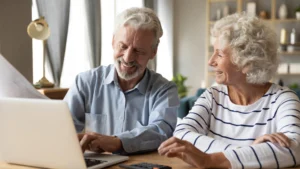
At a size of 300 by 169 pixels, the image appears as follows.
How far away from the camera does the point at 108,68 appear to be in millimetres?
1966

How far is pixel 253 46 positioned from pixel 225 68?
131 millimetres

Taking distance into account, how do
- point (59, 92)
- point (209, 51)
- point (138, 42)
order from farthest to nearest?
point (209, 51) < point (59, 92) < point (138, 42)

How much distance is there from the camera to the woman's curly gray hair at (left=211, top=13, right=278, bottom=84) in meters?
1.67

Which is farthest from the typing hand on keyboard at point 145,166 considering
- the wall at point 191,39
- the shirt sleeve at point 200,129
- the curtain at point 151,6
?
the wall at point 191,39

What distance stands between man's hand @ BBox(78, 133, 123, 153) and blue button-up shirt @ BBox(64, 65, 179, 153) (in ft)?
0.83

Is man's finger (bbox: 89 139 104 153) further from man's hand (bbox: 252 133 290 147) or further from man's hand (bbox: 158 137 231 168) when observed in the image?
man's hand (bbox: 252 133 290 147)

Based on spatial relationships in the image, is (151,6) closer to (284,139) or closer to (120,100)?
(120,100)

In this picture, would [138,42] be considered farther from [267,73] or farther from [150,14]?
[267,73]

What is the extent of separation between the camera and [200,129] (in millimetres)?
1694

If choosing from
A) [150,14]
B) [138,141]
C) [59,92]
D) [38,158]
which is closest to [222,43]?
[150,14]

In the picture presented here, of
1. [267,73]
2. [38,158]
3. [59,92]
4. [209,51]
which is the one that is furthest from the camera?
[209,51]

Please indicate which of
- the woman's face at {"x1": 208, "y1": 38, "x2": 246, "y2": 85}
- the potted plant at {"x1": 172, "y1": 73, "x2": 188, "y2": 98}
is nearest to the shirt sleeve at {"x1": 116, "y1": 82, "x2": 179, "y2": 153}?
the woman's face at {"x1": 208, "y1": 38, "x2": 246, "y2": 85}

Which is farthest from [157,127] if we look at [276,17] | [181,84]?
[276,17]

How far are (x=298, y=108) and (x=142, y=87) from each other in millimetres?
638
